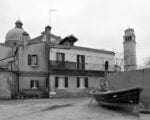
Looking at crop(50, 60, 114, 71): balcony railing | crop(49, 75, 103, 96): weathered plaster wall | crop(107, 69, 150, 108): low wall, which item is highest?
crop(50, 60, 114, 71): balcony railing

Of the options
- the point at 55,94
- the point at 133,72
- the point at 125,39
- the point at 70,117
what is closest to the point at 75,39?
the point at 55,94

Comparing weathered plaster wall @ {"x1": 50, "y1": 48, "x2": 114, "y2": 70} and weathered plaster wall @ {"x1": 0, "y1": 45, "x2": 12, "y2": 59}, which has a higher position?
weathered plaster wall @ {"x1": 0, "y1": 45, "x2": 12, "y2": 59}

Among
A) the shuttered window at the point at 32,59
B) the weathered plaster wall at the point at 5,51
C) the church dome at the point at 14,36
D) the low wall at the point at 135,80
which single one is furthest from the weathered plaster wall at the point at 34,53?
the church dome at the point at 14,36

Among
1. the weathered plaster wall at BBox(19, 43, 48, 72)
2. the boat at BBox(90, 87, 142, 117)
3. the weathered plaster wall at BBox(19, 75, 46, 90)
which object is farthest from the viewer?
the weathered plaster wall at BBox(19, 43, 48, 72)

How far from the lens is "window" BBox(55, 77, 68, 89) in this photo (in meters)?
22.5

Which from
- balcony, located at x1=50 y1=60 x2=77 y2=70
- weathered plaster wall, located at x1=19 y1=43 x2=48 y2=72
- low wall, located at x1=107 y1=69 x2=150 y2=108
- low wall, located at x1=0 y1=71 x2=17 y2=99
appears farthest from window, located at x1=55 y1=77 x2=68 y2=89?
low wall, located at x1=107 y1=69 x2=150 y2=108

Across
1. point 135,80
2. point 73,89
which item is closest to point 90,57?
point 73,89

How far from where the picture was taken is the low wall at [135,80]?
10.9 meters

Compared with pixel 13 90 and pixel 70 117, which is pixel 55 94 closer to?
pixel 13 90

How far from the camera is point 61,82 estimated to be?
22938 mm

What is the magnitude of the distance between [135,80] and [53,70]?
1256 centimetres

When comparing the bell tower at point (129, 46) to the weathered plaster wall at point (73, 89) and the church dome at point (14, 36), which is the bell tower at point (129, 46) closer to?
the weathered plaster wall at point (73, 89)

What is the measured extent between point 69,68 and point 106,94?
13108 millimetres

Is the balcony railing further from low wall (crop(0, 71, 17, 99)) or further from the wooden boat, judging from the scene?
the wooden boat
